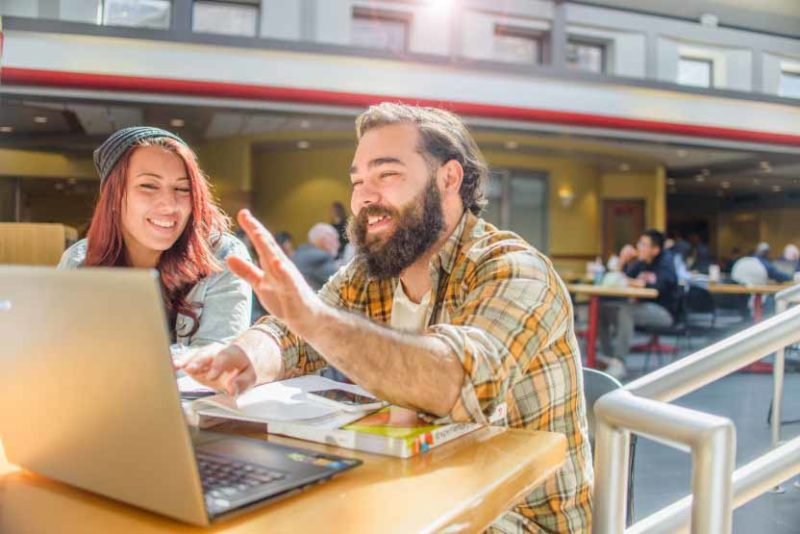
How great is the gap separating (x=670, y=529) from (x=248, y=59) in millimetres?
6490

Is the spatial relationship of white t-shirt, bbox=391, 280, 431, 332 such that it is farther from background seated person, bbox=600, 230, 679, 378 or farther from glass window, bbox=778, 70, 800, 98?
glass window, bbox=778, 70, 800, 98

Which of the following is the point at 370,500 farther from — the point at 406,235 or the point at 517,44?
the point at 517,44

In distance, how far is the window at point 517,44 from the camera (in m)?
8.84

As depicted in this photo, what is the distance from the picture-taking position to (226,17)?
739cm

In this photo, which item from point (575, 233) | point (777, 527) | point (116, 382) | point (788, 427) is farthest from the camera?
point (575, 233)

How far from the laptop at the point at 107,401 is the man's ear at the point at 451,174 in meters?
0.85

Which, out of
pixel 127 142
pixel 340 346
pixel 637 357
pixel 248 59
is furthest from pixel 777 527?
pixel 248 59

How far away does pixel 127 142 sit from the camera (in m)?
1.82

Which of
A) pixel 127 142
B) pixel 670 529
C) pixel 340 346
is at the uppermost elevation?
pixel 127 142

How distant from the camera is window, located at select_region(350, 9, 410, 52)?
8.02 metres

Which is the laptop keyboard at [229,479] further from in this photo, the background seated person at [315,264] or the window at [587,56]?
the window at [587,56]

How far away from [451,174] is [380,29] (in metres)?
7.33

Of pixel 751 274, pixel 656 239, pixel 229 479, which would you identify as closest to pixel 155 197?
pixel 229 479

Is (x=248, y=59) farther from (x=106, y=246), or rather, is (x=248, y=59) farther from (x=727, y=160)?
(x=727, y=160)
